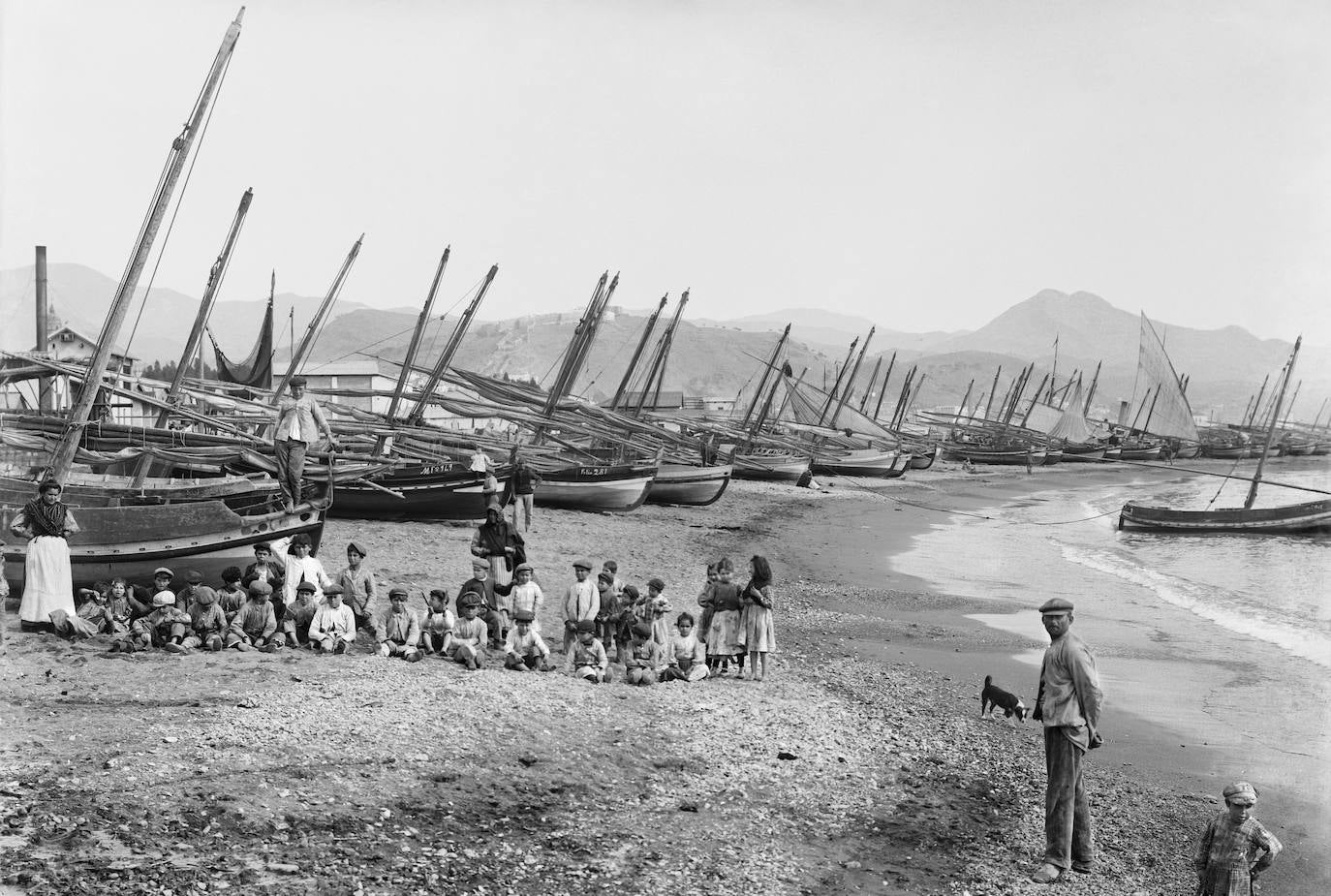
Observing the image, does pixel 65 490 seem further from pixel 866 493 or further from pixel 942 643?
pixel 866 493

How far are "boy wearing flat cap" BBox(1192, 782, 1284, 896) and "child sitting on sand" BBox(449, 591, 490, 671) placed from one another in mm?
7015

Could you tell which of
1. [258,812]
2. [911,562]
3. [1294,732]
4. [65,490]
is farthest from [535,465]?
[258,812]

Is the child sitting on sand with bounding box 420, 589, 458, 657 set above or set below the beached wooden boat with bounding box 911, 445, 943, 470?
below

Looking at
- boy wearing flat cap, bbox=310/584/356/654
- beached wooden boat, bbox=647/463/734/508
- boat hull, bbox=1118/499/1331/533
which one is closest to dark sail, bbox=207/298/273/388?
beached wooden boat, bbox=647/463/734/508

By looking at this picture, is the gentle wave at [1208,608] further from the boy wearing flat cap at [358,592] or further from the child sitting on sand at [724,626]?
the boy wearing flat cap at [358,592]

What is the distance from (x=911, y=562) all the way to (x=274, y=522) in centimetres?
1621

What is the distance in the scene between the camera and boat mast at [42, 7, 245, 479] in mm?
13391

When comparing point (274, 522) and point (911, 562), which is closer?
point (274, 522)

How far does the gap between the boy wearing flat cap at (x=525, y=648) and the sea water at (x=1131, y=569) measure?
9290mm

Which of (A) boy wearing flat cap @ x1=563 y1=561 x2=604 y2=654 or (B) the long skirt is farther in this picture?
(A) boy wearing flat cap @ x1=563 y1=561 x2=604 y2=654

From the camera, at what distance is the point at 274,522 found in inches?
578

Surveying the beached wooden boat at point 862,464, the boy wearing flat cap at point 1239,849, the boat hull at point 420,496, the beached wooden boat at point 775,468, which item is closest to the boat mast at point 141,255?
the boat hull at point 420,496

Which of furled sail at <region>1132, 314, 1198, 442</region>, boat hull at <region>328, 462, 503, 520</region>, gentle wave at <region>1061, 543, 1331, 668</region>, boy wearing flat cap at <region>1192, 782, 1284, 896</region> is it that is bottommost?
boat hull at <region>328, 462, 503, 520</region>

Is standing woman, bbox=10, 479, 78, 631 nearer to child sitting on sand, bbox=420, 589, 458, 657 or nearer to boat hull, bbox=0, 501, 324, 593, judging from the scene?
boat hull, bbox=0, 501, 324, 593
